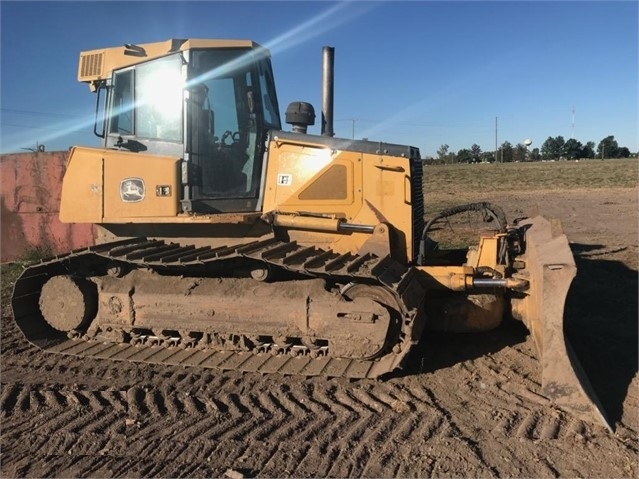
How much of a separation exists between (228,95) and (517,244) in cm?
355

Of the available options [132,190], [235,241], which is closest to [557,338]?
[235,241]

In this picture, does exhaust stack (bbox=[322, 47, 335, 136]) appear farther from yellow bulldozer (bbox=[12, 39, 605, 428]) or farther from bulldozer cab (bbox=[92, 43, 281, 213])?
bulldozer cab (bbox=[92, 43, 281, 213])

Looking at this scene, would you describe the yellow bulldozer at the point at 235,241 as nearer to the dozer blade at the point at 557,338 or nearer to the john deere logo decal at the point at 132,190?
the john deere logo decal at the point at 132,190

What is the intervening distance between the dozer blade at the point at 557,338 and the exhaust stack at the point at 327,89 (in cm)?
288

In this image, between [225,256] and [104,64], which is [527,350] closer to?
[225,256]

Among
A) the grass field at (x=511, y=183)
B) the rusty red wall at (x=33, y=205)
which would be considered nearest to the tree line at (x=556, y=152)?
the grass field at (x=511, y=183)

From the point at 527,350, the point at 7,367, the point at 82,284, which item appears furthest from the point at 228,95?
the point at 527,350

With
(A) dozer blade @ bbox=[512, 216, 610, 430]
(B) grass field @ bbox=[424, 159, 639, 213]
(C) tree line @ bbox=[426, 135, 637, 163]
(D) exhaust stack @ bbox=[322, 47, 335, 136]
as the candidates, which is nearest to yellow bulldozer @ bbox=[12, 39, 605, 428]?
(A) dozer blade @ bbox=[512, 216, 610, 430]

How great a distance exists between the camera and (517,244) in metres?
6.18

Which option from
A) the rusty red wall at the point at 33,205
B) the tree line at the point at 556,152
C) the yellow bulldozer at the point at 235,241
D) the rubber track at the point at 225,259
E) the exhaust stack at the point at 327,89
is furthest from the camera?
the tree line at the point at 556,152

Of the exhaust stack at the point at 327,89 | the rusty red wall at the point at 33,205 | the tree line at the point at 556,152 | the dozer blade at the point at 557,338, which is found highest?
the tree line at the point at 556,152

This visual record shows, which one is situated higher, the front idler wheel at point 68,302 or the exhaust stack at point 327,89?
the exhaust stack at point 327,89

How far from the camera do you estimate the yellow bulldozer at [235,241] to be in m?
5.40

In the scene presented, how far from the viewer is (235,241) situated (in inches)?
241
